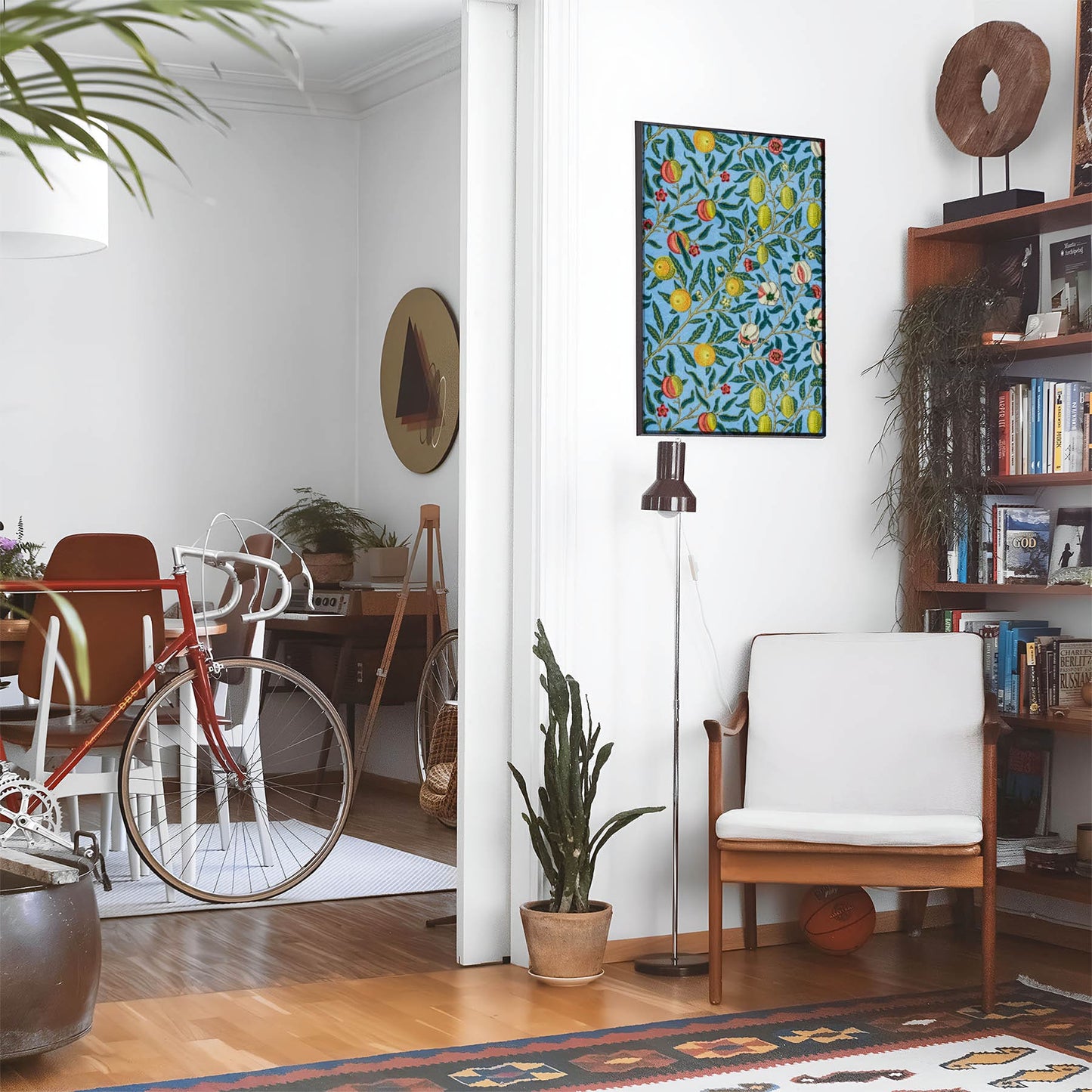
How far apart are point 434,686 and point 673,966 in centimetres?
268

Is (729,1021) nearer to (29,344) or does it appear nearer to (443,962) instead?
(443,962)

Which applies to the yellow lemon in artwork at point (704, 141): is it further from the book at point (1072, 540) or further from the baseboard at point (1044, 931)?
the baseboard at point (1044, 931)

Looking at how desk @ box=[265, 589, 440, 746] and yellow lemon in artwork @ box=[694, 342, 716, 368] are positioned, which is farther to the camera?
desk @ box=[265, 589, 440, 746]

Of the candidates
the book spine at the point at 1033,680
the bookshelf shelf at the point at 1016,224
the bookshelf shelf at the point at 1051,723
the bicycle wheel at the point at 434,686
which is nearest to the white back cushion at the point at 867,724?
the bookshelf shelf at the point at 1051,723

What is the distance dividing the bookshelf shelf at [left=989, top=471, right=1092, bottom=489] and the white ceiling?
3107 mm

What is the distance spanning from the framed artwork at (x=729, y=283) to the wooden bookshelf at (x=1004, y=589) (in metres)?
0.54

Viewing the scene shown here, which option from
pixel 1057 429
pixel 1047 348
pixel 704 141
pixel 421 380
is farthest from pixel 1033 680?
pixel 421 380

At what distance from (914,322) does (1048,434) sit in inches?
18.6

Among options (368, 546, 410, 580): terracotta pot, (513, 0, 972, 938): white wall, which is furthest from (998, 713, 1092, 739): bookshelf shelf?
(368, 546, 410, 580): terracotta pot

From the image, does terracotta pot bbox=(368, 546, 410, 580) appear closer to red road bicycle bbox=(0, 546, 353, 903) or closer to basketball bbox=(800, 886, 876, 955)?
red road bicycle bbox=(0, 546, 353, 903)

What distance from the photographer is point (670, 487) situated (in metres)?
3.46

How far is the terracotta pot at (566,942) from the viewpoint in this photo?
11.1 ft

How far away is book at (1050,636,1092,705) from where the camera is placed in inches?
148

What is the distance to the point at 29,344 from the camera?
6.46 meters
